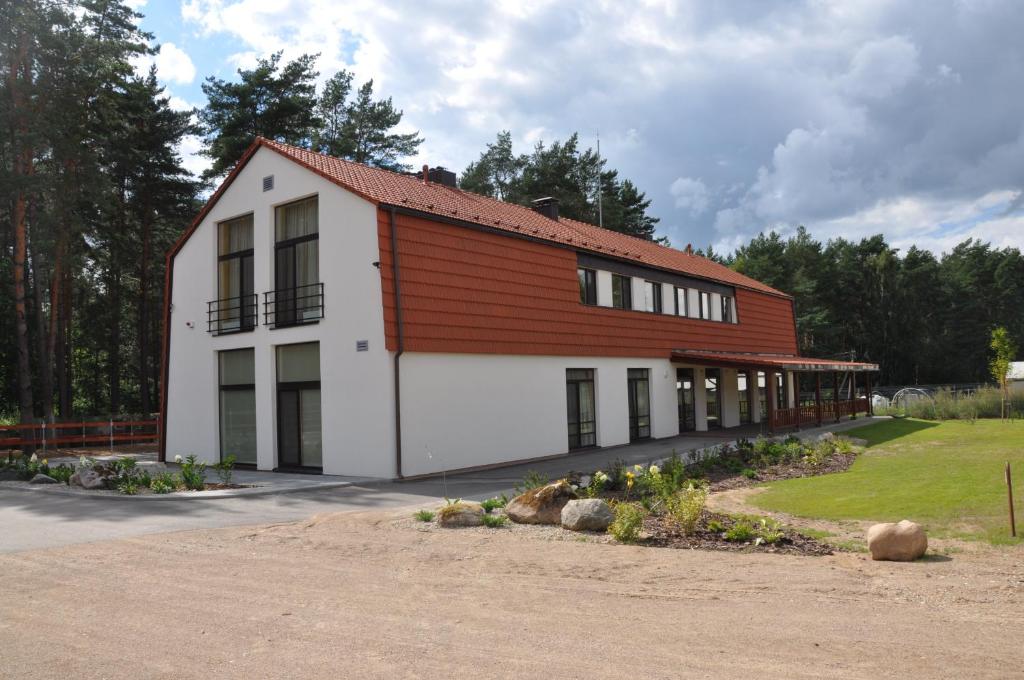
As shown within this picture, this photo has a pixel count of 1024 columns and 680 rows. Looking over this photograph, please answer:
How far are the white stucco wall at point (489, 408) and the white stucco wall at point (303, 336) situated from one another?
0.82 m

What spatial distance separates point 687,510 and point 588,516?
1.19m

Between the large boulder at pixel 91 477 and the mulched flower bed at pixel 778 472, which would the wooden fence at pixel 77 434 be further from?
the mulched flower bed at pixel 778 472

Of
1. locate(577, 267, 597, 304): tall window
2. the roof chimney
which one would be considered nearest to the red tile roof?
the roof chimney

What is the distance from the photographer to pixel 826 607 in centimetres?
564

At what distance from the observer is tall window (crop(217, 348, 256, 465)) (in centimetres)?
1856

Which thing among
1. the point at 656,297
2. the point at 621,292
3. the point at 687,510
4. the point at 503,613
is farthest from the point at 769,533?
the point at 656,297

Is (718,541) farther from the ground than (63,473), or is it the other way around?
(63,473)

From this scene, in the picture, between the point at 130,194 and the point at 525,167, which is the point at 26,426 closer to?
the point at 130,194

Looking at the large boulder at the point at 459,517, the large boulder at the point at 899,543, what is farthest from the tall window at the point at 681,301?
the large boulder at the point at 899,543

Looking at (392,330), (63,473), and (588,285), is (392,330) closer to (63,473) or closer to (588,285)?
(63,473)

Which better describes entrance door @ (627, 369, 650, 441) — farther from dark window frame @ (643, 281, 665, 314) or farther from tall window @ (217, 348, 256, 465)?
tall window @ (217, 348, 256, 465)

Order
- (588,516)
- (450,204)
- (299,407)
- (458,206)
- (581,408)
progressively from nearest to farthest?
(588,516)
(299,407)
(450,204)
(458,206)
(581,408)

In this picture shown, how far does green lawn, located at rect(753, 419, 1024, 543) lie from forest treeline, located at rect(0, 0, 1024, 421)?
882 inches

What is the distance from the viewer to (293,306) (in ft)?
57.7
